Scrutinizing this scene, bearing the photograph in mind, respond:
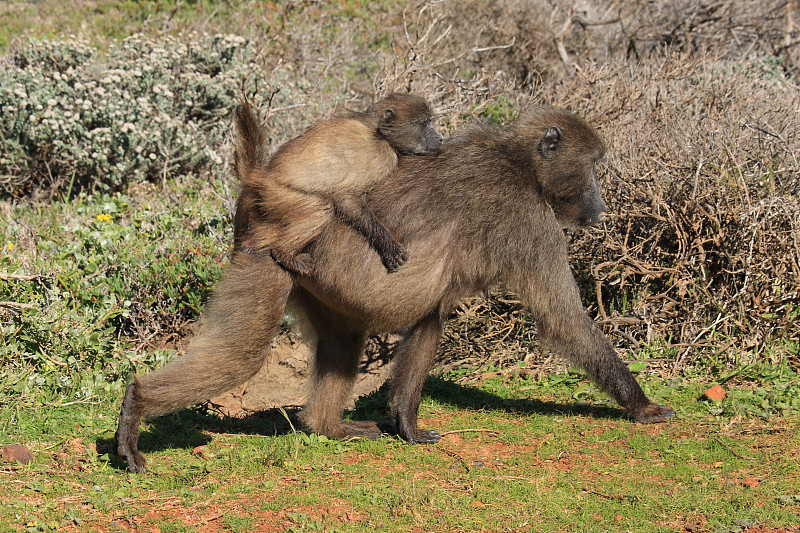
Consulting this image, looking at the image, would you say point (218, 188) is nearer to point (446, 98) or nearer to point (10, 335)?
point (446, 98)

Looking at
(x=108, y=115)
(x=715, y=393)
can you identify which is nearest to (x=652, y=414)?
(x=715, y=393)

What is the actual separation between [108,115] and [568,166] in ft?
18.1

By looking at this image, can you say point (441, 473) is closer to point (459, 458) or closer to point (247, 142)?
point (459, 458)

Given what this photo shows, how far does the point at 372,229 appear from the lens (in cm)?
442

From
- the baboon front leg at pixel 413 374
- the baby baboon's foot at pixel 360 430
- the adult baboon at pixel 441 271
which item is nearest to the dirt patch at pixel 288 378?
the baby baboon's foot at pixel 360 430

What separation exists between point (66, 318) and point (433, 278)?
9.36 ft

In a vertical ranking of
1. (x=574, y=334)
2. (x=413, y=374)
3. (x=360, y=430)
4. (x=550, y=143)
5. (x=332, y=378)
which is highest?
(x=550, y=143)

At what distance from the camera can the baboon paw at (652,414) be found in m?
5.02

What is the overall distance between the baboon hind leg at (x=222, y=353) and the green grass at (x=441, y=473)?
361 mm

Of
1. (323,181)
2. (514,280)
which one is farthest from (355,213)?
(514,280)

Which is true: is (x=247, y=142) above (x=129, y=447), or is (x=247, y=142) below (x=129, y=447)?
A: above

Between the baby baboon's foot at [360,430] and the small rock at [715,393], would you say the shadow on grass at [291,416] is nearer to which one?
the baby baboon's foot at [360,430]

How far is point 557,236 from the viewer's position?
183 inches

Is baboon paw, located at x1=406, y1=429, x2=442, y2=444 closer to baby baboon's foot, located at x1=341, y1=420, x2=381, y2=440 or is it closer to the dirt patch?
baby baboon's foot, located at x1=341, y1=420, x2=381, y2=440
